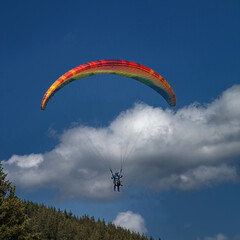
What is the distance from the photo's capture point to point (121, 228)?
162 metres

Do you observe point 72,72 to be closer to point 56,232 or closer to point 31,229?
point 31,229

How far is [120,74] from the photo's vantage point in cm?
A: 3231

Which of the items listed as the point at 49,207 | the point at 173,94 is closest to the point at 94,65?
the point at 173,94

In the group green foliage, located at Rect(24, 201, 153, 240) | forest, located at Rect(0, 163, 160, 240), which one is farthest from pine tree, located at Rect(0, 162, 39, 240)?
green foliage, located at Rect(24, 201, 153, 240)

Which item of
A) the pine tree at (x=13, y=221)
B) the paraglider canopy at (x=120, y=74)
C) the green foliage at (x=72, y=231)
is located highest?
the green foliage at (x=72, y=231)

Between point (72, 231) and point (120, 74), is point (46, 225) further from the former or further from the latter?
point (120, 74)

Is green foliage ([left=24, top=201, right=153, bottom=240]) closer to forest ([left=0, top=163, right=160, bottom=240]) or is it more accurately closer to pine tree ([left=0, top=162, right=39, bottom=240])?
forest ([left=0, top=163, right=160, bottom=240])

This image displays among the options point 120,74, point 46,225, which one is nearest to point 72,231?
point 46,225

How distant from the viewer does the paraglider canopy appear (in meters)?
26.9

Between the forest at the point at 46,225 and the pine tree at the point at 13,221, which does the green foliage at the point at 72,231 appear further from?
the pine tree at the point at 13,221

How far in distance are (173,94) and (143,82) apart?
133 inches

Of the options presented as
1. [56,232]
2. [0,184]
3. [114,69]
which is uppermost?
[56,232]

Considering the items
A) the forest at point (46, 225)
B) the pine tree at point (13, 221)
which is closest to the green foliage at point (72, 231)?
the forest at point (46, 225)

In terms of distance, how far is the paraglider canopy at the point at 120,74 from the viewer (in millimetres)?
26859
